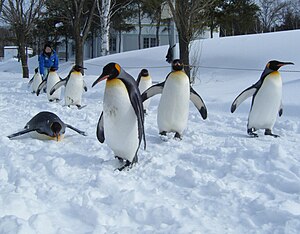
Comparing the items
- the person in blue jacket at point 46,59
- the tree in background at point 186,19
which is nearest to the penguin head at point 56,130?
the tree in background at point 186,19

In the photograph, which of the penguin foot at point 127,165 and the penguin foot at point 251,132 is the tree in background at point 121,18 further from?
the penguin foot at point 127,165

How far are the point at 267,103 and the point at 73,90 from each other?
3.99 meters

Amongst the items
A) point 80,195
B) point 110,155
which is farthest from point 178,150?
point 80,195

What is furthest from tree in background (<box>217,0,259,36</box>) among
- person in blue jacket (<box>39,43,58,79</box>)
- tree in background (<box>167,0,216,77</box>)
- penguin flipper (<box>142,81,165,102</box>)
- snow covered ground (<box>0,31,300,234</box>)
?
penguin flipper (<box>142,81,165,102</box>)

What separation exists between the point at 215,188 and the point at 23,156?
6.43ft

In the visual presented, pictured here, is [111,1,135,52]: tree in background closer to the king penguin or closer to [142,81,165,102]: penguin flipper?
[142,81,165,102]: penguin flipper

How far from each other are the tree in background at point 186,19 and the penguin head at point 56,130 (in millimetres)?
4997

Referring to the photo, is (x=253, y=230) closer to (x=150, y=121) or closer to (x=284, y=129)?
(x=284, y=129)

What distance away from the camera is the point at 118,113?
3293 mm

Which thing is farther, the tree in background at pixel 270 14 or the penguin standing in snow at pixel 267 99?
the tree in background at pixel 270 14

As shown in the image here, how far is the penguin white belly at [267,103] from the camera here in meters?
4.49

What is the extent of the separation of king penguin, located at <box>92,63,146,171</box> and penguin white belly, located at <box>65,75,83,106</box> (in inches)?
157

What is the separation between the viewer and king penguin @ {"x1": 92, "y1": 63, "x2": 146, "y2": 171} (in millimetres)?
3240

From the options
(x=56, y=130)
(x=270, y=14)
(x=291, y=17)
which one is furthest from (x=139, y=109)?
(x=270, y=14)
